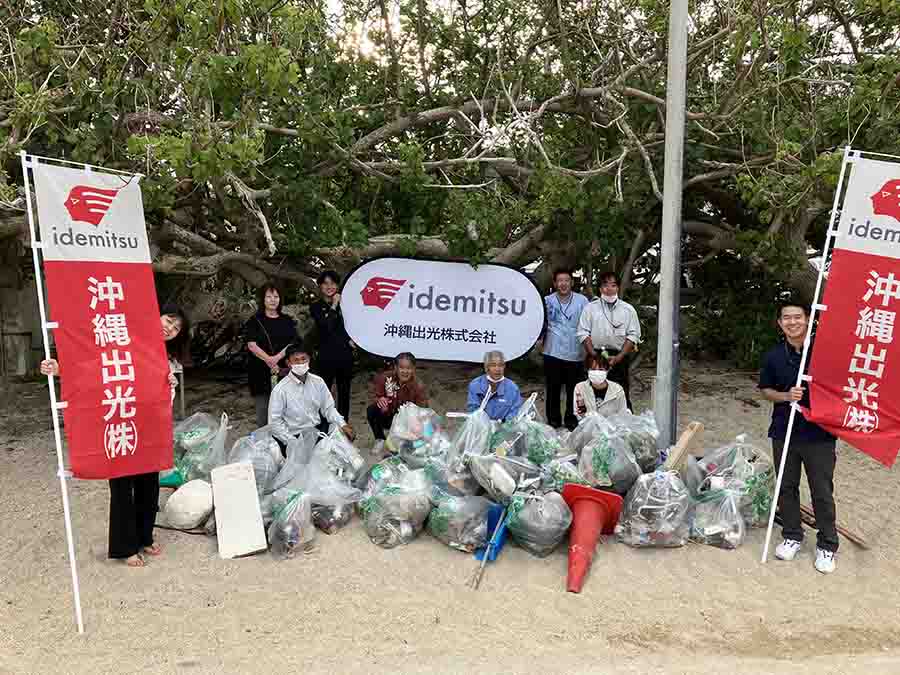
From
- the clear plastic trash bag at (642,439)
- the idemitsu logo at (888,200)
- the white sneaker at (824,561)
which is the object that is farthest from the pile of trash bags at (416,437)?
the idemitsu logo at (888,200)

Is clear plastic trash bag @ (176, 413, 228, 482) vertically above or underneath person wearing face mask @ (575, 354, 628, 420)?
underneath

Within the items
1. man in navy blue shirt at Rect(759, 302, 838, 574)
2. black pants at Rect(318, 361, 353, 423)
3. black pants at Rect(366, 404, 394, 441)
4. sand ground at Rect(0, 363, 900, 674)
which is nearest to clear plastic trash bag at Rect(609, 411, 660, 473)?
sand ground at Rect(0, 363, 900, 674)

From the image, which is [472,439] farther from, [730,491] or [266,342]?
[266,342]

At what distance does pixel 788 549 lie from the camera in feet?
14.2

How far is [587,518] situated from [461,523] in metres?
0.73

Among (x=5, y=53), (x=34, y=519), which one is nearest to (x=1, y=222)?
(x=5, y=53)

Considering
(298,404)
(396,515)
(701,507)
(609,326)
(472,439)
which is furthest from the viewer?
(609,326)

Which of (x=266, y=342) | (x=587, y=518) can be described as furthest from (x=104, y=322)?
(x=587, y=518)

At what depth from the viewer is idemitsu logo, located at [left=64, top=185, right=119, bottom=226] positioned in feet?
12.8

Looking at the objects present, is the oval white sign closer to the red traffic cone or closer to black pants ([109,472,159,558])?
the red traffic cone

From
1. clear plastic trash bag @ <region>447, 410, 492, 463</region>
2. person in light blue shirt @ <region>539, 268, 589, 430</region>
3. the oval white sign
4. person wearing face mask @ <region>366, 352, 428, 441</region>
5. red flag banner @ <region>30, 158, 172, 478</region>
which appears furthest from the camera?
the oval white sign

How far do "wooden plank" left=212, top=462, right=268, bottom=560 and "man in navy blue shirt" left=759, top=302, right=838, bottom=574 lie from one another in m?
3.07

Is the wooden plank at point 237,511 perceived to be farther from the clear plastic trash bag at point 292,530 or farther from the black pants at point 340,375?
the black pants at point 340,375

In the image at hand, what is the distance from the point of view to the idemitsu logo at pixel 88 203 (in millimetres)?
3896
